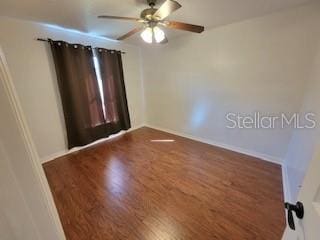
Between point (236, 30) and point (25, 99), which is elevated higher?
point (236, 30)

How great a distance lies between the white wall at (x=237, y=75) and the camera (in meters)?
2.11

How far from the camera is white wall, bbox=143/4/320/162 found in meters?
2.11

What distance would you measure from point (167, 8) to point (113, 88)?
2.32 metres

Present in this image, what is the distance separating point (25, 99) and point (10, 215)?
2.61m

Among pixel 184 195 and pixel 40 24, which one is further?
pixel 40 24

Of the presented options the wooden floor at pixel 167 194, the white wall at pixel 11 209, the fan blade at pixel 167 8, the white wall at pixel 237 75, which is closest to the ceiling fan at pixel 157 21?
the fan blade at pixel 167 8

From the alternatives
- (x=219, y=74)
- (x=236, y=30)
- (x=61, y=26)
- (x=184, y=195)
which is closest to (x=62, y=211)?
(x=184, y=195)

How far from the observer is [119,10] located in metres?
1.98

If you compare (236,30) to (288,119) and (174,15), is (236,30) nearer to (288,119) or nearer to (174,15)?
(174,15)

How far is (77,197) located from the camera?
196 centimetres

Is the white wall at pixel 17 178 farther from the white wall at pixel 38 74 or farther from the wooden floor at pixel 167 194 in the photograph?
the white wall at pixel 38 74

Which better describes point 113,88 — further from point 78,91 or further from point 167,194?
point 167,194

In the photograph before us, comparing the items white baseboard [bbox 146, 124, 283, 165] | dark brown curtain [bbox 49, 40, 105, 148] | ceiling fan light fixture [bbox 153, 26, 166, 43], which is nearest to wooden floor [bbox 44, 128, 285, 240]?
white baseboard [bbox 146, 124, 283, 165]

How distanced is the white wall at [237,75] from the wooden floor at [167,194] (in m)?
0.42
